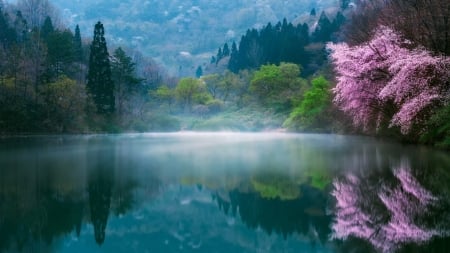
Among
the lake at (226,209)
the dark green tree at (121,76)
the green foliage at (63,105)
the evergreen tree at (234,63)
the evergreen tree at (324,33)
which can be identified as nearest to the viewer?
the lake at (226,209)

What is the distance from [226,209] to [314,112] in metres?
47.3

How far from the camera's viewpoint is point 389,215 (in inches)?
268

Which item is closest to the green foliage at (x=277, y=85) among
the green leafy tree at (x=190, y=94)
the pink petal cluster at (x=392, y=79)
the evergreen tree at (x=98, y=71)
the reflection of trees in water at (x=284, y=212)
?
the green leafy tree at (x=190, y=94)

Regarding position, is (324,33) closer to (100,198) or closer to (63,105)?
(63,105)

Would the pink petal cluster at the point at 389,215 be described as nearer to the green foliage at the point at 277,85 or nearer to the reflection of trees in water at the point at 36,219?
the reflection of trees in water at the point at 36,219

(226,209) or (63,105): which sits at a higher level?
(63,105)

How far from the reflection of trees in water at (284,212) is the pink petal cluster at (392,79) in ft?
39.2

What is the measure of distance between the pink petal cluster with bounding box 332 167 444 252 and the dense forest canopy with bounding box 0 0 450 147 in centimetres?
1105

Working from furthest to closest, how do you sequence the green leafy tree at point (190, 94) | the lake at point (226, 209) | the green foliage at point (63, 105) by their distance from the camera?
the green leafy tree at point (190, 94), the green foliage at point (63, 105), the lake at point (226, 209)

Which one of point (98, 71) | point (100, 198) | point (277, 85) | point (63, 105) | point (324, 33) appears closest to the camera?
point (100, 198)

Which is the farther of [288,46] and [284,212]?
[288,46]

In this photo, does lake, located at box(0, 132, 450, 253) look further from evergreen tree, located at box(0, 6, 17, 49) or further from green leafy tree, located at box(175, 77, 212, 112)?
green leafy tree, located at box(175, 77, 212, 112)

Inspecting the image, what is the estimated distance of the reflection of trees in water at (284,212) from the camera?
616cm

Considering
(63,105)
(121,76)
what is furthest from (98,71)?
(121,76)
